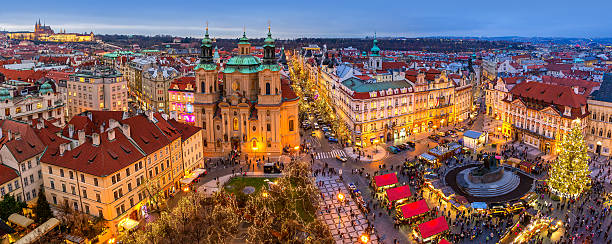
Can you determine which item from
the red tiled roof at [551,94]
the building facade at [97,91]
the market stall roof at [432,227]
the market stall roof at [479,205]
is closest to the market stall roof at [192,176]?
the market stall roof at [432,227]

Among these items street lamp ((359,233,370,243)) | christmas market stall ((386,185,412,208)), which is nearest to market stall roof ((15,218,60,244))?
street lamp ((359,233,370,243))

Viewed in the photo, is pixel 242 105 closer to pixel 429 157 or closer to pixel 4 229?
pixel 429 157

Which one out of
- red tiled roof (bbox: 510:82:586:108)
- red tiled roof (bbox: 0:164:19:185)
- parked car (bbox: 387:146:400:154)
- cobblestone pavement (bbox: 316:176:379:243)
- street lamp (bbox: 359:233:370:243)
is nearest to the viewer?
street lamp (bbox: 359:233:370:243)

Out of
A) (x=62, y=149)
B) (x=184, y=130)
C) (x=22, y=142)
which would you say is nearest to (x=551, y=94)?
(x=184, y=130)

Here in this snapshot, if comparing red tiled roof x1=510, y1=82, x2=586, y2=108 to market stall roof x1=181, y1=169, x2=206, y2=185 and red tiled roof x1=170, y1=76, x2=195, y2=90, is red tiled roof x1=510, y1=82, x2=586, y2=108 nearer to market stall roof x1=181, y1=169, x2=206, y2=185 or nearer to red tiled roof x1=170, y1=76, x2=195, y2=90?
market stall roof x1=181, y1=169, x2=206, y2=185

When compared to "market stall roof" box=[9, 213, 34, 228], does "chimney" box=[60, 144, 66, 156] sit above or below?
above
